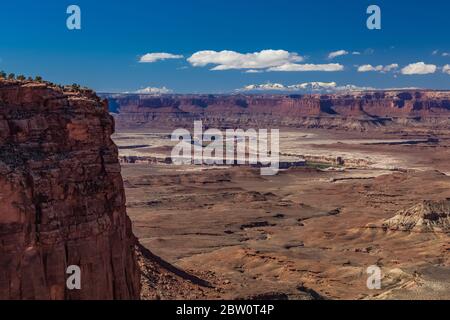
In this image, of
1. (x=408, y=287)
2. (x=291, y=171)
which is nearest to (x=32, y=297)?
(x=408, y=287)

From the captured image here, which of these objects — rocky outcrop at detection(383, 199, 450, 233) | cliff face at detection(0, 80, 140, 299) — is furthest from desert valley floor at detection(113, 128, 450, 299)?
cliff face at detection(0, 80, 140, 299)

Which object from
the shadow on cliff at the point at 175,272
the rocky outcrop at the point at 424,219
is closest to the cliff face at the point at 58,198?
the shadow on cliff at the point at 175,272

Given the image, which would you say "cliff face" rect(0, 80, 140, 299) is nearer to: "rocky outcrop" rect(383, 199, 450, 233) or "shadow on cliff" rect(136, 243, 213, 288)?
"shadow on cliff" rect(136, 243, 213, 288)

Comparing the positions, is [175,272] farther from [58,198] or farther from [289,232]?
[289,232]

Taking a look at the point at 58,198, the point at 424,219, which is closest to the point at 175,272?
the point at 58,198

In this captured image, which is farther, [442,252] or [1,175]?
[442,252]
